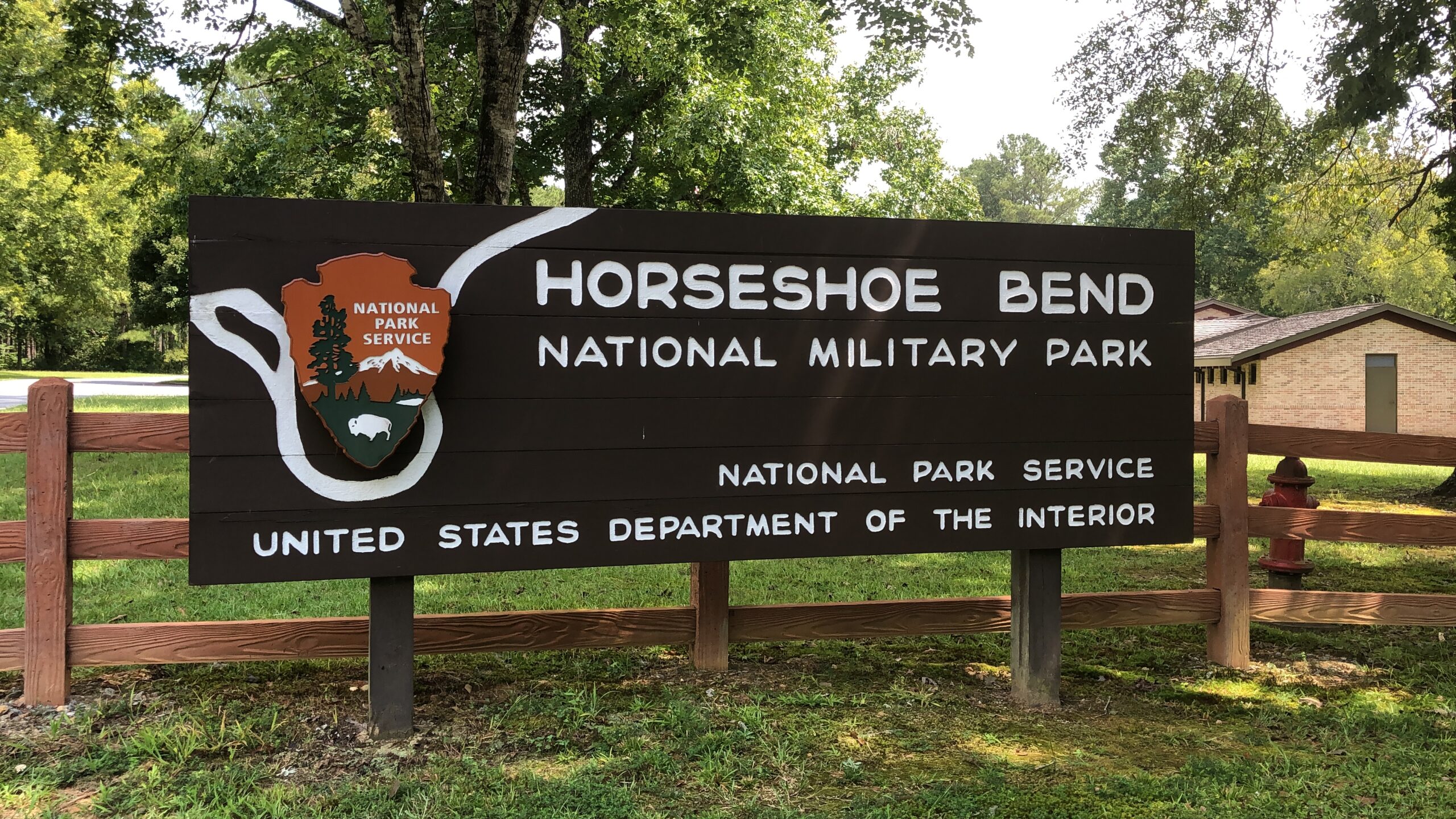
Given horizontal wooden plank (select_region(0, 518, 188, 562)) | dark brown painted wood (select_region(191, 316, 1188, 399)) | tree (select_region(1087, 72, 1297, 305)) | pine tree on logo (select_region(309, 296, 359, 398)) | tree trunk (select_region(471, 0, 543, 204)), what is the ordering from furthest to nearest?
1. tree (select_region(1087, 72, 1297, 305))
2. tree trunk (select_region(471, 0, 543, 204))
3. horizontal wooden plank (select_region(0, 518, 188, 562))
4. dark brown painted wood (select_region(191, 316, 1188, 399))
5. pine tree on logo (select_region(309, 296, 359, 398))

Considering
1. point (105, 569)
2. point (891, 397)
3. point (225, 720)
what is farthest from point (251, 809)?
point (105, 569)

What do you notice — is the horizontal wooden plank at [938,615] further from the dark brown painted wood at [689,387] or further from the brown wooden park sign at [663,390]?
the dark brown painted wood at [689,387]

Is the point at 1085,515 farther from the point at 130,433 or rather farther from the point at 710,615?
the point at 130,433

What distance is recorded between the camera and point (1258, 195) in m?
13.9

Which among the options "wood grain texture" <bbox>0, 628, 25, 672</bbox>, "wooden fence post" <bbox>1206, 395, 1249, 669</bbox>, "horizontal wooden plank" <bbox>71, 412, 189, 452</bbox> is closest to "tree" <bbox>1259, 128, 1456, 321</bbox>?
"wooden fence post" <bbox>1206, 395, 1249, 669</bbox>

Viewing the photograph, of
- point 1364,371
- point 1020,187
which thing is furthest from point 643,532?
point 1020,187

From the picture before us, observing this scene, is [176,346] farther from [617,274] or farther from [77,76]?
[617,274]

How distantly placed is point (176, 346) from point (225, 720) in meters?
64.4

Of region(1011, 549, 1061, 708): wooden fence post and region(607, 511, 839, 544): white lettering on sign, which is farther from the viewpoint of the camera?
region(1011, 549, 1061, 708): wooden fence post

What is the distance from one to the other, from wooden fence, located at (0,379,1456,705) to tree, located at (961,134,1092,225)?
10323 cm

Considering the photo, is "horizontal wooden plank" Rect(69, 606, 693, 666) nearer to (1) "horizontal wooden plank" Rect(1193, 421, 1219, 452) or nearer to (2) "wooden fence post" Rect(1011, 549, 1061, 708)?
(2) "wooden fence post" Rect(1011, 549, 1061, 708)

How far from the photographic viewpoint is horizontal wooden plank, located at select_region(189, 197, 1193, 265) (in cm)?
377

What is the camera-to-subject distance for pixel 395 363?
377cm

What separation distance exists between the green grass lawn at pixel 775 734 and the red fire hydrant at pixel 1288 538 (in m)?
0.41
